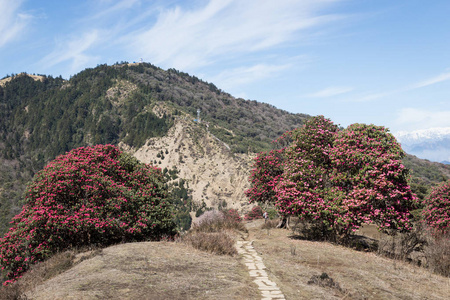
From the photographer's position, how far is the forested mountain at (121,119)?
391 ft

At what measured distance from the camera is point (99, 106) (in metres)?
155

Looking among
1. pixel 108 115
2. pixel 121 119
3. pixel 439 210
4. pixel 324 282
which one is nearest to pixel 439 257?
pixel 439 210

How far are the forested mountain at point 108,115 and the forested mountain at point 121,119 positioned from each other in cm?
39

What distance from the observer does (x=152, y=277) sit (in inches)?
380

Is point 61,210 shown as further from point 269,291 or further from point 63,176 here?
point 269,291

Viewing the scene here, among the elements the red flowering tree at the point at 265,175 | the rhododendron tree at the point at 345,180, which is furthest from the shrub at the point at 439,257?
the red flowering tree at the point at 265,175

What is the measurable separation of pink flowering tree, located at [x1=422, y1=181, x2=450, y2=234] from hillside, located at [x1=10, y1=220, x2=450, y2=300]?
6.78m

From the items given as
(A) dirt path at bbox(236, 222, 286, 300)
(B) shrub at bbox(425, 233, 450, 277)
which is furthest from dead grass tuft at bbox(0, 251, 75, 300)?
(B) shrub at bbox(425, 233, 450, 277)

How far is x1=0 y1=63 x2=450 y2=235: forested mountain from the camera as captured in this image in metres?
119

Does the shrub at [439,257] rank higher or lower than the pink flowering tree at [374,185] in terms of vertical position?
lower

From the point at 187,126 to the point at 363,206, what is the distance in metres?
109

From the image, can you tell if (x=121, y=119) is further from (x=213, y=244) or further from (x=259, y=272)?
(x=259, y=272)

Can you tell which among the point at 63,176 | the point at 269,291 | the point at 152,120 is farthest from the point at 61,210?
the point at 152,120

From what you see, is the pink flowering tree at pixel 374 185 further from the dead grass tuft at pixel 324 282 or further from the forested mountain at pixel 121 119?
the forested mountain at pixel 121 119
